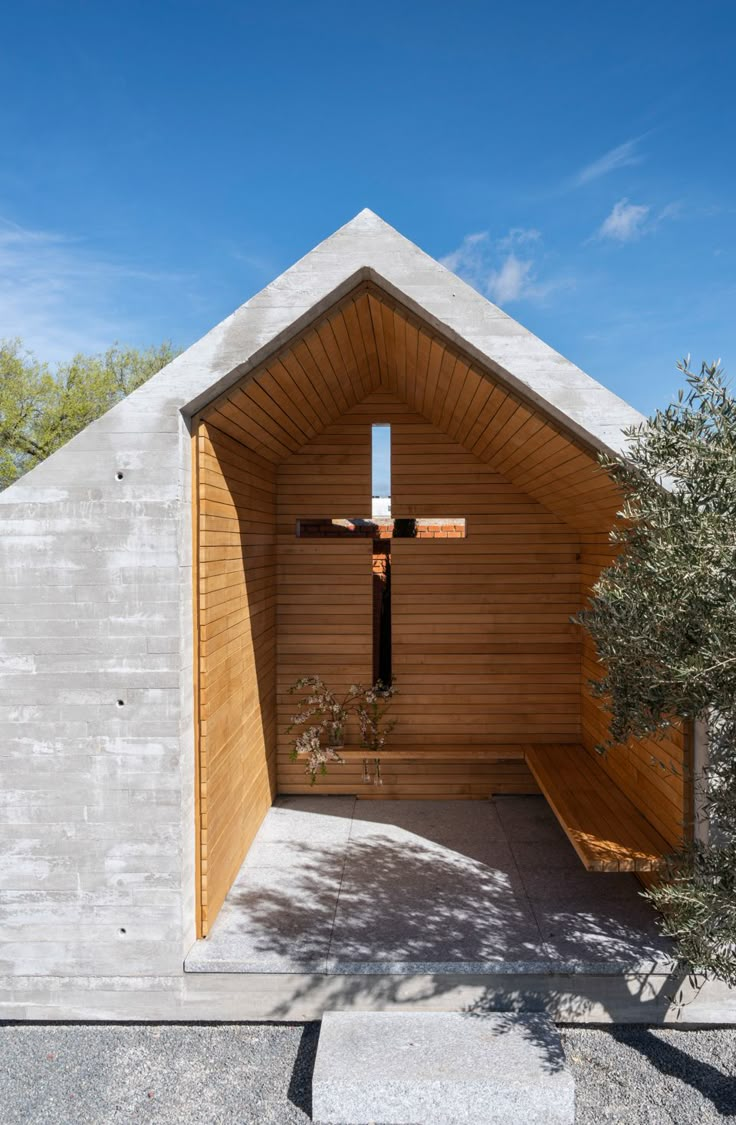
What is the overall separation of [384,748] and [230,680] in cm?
234

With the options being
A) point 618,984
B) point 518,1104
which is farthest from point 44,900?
point 618,984

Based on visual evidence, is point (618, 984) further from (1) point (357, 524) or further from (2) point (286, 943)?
(1) point (357, 524)

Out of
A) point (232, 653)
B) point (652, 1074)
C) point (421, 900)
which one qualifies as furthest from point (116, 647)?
point (652, 1074)

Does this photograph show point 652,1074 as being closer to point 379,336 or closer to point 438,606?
point 438,606

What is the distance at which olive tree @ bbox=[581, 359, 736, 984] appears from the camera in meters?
2.55

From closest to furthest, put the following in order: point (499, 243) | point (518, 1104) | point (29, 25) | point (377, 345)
→ 1. point (518, 1104)
2. point (377, 345)
3. point (29, 25)
4. point (499, 243)

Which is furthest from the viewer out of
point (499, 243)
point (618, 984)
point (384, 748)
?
point (499, 243)

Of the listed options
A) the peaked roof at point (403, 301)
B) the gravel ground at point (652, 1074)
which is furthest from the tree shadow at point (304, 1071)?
the peaked roof at point (403, 301)

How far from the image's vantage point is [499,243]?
19.7 m

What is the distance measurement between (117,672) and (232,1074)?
217 cm

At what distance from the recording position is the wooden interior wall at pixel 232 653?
4062 millimetres

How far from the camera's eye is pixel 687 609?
2.61 meters

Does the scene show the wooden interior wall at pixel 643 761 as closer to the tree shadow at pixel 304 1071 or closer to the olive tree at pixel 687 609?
the olive tree at pixel 687 609

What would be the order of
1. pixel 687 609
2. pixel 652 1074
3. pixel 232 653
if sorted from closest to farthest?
1. pixel 687 609
2. pixel 652 1074
3. pixel 232 653
